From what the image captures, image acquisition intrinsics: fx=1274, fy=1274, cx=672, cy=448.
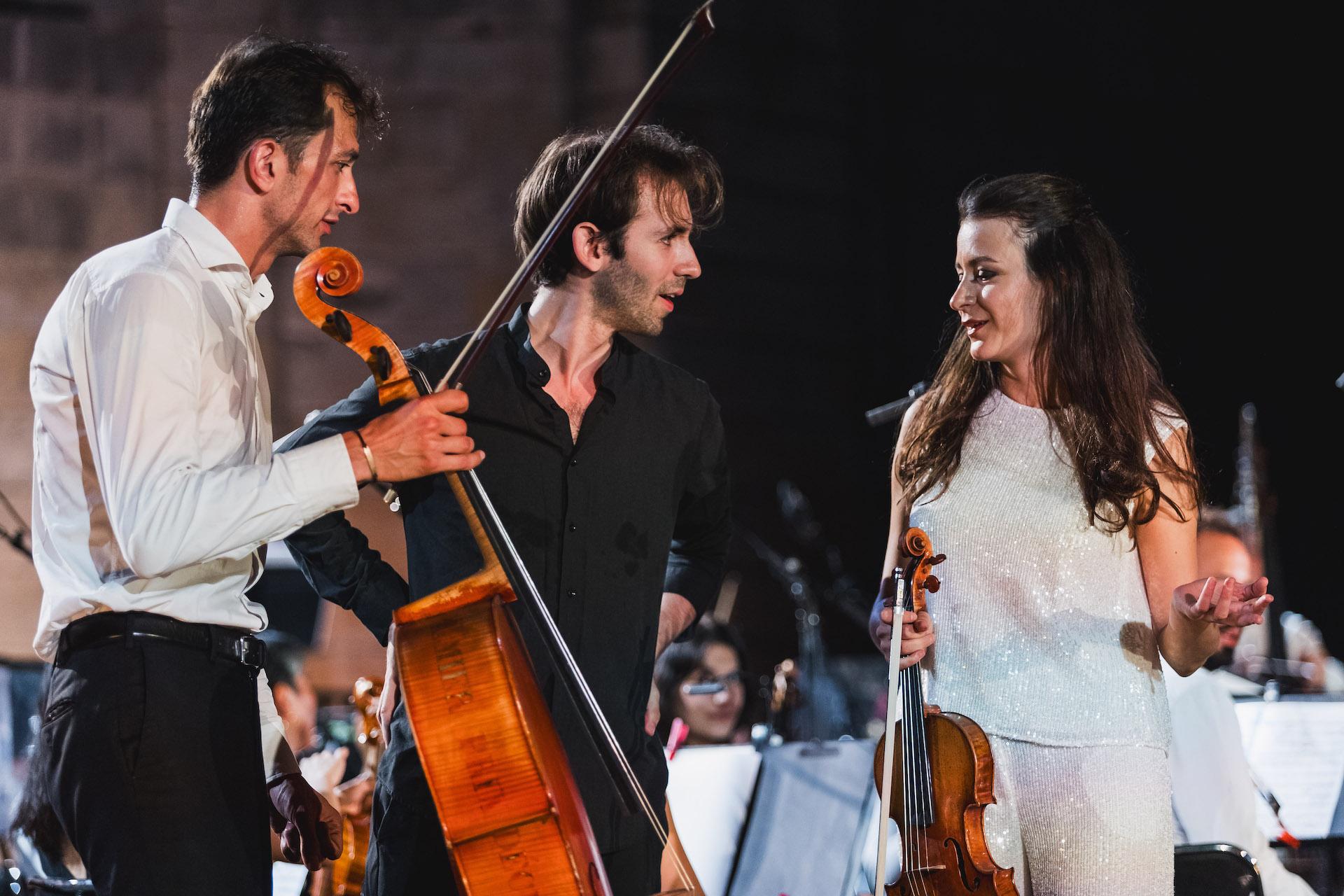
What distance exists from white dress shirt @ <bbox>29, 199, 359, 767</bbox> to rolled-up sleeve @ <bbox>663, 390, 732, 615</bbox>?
0.85m

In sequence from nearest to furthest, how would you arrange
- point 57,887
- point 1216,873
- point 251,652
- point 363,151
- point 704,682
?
point 251,652
point 1216,873
point 57,887
point 704,682
point 363,151

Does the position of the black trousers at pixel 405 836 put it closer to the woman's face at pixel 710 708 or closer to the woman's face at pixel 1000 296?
the woman's face at pixel 1000 296

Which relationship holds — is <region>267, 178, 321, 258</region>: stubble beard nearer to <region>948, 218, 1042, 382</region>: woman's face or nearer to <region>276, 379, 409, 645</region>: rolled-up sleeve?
<region>276, 379, 409, 645</region>: rolled-up sleeve

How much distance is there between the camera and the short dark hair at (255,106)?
1.89 meters

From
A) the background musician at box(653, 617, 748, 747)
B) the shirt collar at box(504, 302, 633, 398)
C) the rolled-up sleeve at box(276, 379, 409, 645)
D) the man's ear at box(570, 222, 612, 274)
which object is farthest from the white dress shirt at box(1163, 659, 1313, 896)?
the rolled-up sleeve at box(276, 379, 409, 645)

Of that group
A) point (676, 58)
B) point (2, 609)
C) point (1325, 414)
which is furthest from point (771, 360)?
point (676, 58)

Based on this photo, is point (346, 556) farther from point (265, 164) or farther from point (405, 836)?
point (265, 164)

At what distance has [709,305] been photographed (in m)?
6.87

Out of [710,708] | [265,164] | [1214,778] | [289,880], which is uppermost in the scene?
[265,164]

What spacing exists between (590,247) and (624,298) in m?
0.11

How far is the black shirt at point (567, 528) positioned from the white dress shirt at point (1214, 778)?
5.55 ft

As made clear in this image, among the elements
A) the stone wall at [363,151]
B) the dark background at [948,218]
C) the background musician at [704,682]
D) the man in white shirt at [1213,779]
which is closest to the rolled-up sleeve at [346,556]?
the man in white shirt at [1213,779]

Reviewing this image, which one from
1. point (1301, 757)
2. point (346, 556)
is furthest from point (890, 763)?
point (1301, 757)

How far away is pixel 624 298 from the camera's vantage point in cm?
228
